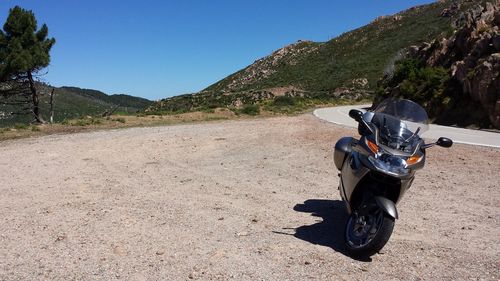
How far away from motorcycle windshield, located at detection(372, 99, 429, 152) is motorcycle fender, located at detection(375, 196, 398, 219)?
0.62m

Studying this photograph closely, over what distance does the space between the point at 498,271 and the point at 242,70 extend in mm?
117148

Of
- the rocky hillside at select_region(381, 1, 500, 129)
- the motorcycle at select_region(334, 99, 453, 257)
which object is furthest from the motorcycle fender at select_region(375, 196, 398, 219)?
the rocky hillside at select_region(381, 1, 500, 129)

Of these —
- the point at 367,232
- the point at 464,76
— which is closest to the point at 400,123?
the point at 367,232

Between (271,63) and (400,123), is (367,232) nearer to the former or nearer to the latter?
(400,123)

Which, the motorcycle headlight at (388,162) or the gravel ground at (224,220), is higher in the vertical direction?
the motorcycle headlight at (388,162)

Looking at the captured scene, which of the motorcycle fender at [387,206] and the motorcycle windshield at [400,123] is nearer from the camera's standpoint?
the motorcycle fender at [387,206]

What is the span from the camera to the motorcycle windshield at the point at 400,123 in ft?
16.3

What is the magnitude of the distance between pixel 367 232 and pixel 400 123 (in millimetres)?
1311

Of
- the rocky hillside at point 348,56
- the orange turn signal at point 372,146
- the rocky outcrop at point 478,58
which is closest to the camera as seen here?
the orange turn signal at point 372,146

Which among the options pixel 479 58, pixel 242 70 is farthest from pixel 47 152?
pixel 242 70

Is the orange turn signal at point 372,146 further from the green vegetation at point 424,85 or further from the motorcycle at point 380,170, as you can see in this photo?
the green vegetation at point 424,85

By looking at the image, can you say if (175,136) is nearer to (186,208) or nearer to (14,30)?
(186,208)

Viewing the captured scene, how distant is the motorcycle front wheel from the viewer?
14.8 feet

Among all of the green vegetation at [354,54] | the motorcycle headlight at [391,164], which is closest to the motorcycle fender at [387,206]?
the motorcycle headlight at [391,164]
